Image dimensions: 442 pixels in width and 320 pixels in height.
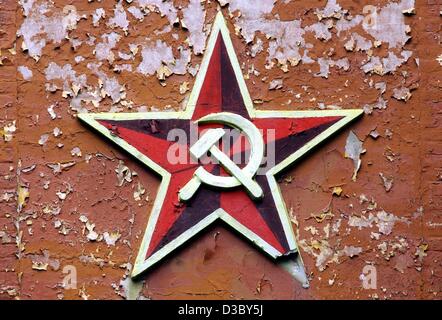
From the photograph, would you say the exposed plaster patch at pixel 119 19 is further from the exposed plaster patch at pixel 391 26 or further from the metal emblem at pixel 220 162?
the exposed plaster patch at pixel 391 26

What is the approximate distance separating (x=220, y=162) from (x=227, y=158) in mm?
31

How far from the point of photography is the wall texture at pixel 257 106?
4.12 metres

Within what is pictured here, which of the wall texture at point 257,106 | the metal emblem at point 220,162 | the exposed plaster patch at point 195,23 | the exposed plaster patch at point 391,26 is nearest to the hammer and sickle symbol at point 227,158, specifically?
the metal emblem at point 220,162

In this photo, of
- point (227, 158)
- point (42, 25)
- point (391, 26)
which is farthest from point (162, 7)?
point (391, 26)

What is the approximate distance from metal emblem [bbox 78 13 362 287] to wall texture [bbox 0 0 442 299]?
2.2 inches

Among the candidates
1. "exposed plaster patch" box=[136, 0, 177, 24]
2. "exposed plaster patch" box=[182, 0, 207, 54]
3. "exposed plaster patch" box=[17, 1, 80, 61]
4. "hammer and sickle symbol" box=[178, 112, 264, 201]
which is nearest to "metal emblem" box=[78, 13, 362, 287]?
"hammer and sickle symbol" box=[178, 112, 264, 201]

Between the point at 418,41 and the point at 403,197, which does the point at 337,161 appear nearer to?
the point at 403,197

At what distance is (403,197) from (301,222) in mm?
420

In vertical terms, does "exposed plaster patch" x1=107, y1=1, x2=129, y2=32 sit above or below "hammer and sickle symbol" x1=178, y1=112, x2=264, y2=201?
above

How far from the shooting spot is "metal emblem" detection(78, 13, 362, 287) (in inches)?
161

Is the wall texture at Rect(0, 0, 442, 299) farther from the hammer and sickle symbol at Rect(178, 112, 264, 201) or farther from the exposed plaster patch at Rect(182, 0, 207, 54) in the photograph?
the hammer and sickle symbol at Rect(178, 112, 264, 201)

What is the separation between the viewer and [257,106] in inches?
167

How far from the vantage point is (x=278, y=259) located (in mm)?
4105

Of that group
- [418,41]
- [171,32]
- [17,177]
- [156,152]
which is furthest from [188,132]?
[418,41]
